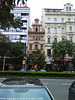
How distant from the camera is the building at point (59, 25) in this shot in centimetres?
3631

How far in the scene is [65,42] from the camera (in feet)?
86.3

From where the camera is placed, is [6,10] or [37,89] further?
[6,10]

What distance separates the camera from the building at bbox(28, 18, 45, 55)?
36728 mm

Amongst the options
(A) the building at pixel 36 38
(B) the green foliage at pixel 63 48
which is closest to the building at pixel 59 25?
(A) the building at pixel 36 38

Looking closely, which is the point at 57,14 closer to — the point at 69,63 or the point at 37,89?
the point at 69,63

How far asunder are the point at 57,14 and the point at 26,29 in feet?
35.8

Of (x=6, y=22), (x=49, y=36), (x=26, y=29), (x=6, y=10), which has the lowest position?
(x=6, y=22)

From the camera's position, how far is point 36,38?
123 feet

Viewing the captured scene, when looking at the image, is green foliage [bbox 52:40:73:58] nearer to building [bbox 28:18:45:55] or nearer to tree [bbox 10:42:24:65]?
tree [bbox 10:42:24:65]

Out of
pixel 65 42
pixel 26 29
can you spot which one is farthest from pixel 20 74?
pixel 26 29

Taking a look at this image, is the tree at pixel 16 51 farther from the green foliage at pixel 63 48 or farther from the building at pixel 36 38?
the green foliage at pixel 63 48

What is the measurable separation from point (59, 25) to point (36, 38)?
8.25m

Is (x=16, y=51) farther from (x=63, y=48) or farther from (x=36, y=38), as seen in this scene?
(x=63, y=48)

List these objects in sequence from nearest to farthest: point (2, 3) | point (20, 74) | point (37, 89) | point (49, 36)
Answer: point (37, 89)
point (2, 3)
point (20, 74)
point (49, 36)
